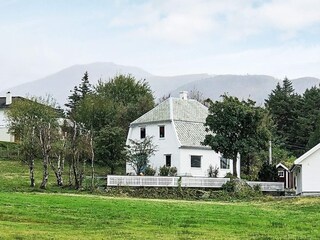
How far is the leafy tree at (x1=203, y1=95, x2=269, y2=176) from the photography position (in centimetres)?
4453

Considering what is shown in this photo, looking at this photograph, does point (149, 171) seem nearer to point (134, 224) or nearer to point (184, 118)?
point (184, 118)

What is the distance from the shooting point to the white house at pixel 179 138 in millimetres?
51719

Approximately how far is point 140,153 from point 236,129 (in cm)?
967

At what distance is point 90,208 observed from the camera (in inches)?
858

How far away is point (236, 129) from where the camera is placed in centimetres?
4500

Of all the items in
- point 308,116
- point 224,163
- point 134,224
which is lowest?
point 134,224

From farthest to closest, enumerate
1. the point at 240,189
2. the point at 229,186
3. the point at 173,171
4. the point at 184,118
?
1. the point at 184,118
2. the point at 173,171
3. the point at 229,186
4. the point at 240,189

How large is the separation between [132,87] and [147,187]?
3970 centimetres

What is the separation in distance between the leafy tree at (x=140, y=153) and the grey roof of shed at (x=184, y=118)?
2.61 m

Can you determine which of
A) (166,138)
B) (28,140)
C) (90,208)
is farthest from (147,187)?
(90,208)

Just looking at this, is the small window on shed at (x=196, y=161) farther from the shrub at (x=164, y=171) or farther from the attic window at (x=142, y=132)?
the attic window at (x=142, y=132)

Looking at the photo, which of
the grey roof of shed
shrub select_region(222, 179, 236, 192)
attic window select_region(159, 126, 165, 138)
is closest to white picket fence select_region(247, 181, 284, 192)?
shrub select_region(222, 179, 236, 192)

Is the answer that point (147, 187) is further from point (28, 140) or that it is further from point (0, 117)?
point (0, 117)

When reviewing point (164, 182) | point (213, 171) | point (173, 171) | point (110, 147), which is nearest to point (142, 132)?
point (110, 147)
